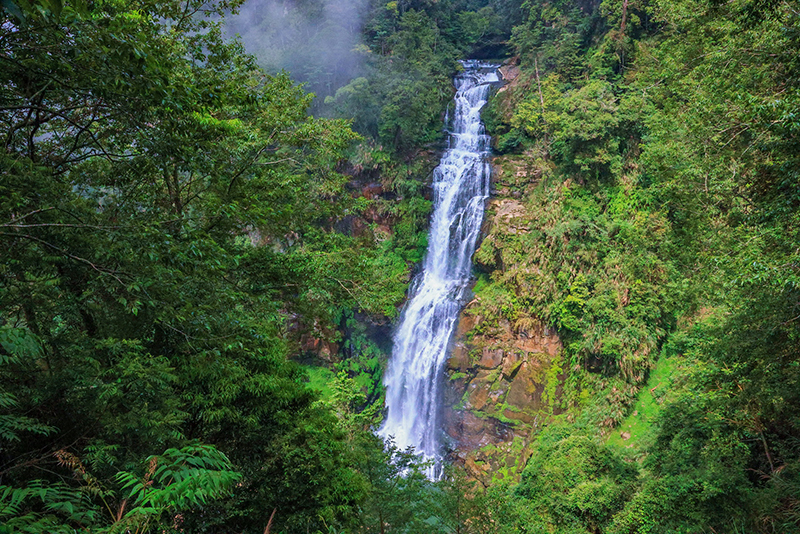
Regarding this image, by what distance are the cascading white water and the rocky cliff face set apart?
0.84 meters

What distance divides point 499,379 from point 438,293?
16.3ft

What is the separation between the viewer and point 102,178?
4918 mm

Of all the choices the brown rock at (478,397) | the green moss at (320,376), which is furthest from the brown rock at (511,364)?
the green moss at (320,376)

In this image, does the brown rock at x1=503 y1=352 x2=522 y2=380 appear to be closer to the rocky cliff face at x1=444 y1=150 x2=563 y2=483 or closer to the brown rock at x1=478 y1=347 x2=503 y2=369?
the rocky cliff face at x1=444 y1=150 x2=563 y2=483

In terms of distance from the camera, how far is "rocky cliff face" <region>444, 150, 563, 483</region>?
1478cm

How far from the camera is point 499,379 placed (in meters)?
16.0

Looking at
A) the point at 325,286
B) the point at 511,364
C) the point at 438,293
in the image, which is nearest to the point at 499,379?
the point at 511,364

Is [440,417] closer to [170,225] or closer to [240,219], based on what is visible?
[240,219]

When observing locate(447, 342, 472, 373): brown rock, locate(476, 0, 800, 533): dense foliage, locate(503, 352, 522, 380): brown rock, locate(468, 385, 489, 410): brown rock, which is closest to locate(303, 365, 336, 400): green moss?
locate(447, 342, 472, 373): brown rock

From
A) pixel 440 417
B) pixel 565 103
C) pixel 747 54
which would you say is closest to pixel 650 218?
pixel 565 103

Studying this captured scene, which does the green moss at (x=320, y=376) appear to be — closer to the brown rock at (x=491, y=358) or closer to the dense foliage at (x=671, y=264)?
the brown rock at (x=491, y=358)

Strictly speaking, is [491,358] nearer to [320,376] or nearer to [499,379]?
[499,379]

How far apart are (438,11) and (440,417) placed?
80.3ft

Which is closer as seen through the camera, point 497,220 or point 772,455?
point 772,455
